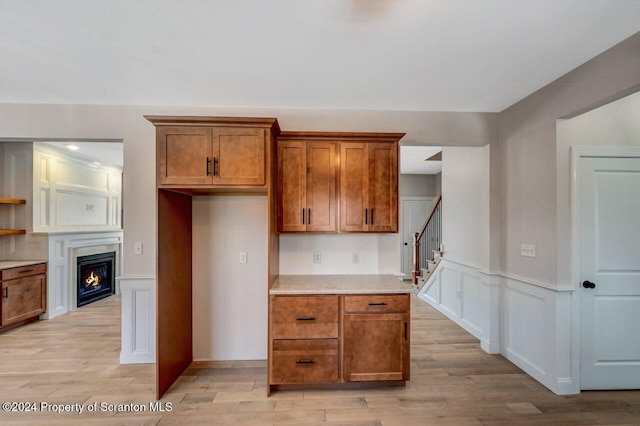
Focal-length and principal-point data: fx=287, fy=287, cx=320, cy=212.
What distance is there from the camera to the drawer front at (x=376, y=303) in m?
2.53

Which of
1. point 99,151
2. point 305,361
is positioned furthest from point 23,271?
point 305,361

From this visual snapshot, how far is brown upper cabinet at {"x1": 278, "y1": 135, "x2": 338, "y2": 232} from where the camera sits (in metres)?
2.81

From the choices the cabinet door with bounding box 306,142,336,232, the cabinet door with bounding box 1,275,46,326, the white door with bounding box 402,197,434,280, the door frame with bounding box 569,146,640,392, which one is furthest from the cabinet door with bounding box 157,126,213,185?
the white door with bounding box 402,197,434,280

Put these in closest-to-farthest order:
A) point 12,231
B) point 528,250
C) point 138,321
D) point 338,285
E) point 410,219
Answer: point 338,285 → point 528,250 → point 138,321 → point 12,231 → point 410,219

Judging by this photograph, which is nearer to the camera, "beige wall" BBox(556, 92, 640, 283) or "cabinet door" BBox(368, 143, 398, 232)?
"beige wall" BBox(556, 92, 640, 283)

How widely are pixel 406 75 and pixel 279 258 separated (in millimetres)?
2129

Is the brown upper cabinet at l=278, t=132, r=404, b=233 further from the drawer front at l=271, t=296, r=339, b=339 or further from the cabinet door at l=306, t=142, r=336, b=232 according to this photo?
the drawer front at l=271, t=296, r=339, b=339

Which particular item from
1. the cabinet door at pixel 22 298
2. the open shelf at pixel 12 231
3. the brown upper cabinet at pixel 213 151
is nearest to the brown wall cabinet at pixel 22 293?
the cabinet door at pixel 22 298

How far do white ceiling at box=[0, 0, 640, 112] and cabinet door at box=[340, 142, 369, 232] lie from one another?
54cm

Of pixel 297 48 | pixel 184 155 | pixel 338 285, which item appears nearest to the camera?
pixel 297 48

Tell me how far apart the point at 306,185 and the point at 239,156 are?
0.69 metres

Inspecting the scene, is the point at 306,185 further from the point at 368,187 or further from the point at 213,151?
the point at 213,151

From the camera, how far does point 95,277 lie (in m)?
5.40

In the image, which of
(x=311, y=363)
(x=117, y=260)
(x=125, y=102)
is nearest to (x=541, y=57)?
(x=311, y=363)
